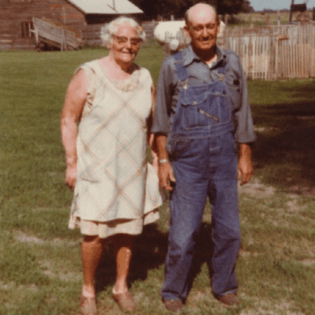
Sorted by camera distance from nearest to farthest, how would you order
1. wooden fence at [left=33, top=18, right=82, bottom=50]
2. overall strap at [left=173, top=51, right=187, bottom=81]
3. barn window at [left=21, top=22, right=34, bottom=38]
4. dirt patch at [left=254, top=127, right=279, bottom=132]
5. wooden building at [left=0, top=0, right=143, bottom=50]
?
overall strap at [left=173, top=51, right=187, bottom=81] < dirt patch at [left=254, top=127, right=279, bottom=132] < wooden fence at [left=33, top=18, right=82, bottom=50] < wooden building at [left=0, top=0, right=143, bottom=50] < barn window at [left=21, top=22, right=34, bottom=38]

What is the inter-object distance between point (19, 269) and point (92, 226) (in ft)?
4.25

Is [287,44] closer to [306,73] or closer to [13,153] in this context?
[306,73]

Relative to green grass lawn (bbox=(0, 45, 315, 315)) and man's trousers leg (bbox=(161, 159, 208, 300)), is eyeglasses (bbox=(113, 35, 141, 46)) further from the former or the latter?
green grass lawn (bbox=(0, 45, 315, 315))

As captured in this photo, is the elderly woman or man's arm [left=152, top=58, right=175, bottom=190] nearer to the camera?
man's arm [left=152, top=58, right=175, bottom=190]

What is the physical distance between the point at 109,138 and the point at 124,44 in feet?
1.99

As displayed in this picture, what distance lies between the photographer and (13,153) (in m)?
8.72

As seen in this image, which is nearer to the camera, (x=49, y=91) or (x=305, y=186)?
(x=305, y=186)

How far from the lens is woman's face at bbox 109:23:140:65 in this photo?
3576 millimetres

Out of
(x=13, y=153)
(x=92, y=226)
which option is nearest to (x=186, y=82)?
(x=92, y=226)

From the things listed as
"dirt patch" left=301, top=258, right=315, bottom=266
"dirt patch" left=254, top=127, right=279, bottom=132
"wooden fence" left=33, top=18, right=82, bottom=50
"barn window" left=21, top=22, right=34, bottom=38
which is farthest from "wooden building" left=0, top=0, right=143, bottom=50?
"dirt patch" left=301, top=258, right=315, bottom=266

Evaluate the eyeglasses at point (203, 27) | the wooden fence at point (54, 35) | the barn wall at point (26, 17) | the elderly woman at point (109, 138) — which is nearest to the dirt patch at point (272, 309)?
the elderly woman at point (109, 138)

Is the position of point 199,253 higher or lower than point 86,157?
lower

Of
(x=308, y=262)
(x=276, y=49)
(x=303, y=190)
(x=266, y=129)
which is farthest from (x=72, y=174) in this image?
(x=276, y=49)

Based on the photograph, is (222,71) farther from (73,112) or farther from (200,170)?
(73,112)
